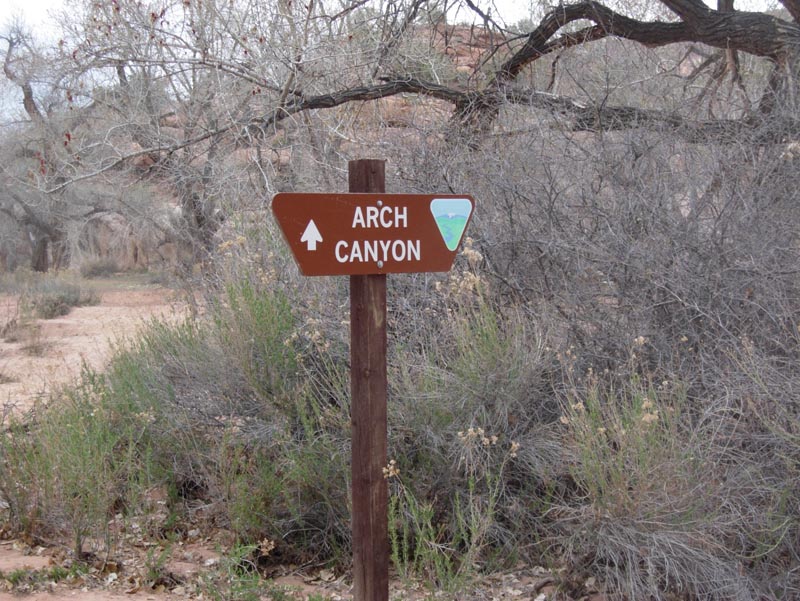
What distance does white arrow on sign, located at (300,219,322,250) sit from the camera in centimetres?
269

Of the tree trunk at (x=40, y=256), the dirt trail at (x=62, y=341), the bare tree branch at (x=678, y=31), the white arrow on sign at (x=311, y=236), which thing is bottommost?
the dirt trail at (x=62, y=341)

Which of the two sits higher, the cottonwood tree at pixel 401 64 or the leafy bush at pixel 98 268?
the cottonwood tree at pixel 401 64

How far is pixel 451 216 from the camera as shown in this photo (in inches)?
119

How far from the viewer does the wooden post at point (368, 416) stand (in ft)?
9.37

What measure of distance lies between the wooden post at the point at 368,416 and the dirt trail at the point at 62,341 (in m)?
Answer: 4.72

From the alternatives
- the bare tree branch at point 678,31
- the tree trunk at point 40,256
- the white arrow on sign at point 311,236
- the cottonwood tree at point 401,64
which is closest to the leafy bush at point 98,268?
the tree trunk at point 40,256

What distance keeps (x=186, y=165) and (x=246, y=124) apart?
1.55 m

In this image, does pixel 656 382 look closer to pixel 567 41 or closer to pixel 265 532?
pixel 265 532

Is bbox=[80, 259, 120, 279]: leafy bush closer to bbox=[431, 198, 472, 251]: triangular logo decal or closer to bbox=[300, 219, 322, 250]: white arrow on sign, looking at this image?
bbox=[431, 198, 472, 251]: triangular logo decal

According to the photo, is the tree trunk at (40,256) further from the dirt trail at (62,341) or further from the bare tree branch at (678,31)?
the bare tree branch at (678,31)

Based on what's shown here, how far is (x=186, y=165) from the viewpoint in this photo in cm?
967

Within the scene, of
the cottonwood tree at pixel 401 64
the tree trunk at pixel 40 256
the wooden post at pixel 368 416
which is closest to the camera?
the wooden post at pixel 368 416

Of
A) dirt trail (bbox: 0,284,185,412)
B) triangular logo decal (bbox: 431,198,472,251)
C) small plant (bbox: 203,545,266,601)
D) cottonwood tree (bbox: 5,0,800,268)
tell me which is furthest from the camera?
dirt trail (bbox: 0,284,185,412)

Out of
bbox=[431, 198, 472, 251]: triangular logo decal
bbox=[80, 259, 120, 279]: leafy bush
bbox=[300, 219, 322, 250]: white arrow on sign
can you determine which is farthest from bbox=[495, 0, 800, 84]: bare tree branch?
bbox=[80, 259, 120, 279]: leafy bush
